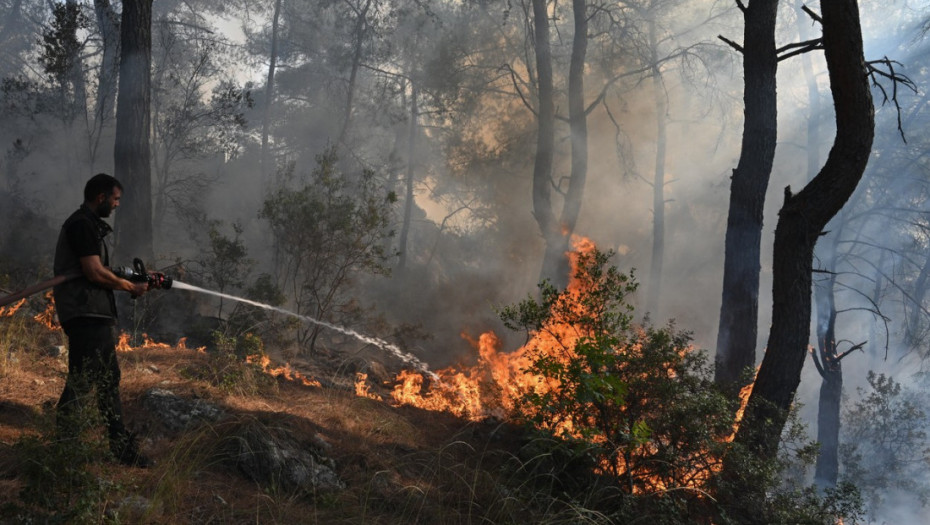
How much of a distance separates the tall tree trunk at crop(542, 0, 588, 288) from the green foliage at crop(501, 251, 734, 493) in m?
8.98

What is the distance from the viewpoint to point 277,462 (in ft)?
14.7

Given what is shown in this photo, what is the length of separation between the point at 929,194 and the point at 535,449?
→ 61.2 ft

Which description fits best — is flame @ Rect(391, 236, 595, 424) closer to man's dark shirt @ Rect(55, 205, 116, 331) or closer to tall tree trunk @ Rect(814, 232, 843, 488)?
man's dark shirt @ Rect(55, 205, 116, 331)

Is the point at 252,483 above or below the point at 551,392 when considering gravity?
below

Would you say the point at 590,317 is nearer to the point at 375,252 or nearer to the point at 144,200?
the point at 375,252

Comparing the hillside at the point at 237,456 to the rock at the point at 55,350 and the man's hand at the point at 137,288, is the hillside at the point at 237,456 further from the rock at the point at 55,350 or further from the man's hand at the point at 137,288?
the man's hand at the point at 137,288

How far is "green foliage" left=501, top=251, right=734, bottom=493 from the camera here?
4.77 meters

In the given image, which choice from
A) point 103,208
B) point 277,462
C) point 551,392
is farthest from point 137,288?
point 551,392

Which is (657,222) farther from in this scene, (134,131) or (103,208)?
(103,208)

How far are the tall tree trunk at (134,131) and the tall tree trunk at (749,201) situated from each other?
909 cm

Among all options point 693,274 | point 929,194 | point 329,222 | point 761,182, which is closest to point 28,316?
point 329,222

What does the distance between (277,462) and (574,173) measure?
11959 mm

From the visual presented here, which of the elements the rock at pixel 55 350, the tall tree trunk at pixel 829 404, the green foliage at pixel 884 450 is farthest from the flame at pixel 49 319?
the green foliage at pixel 884 450

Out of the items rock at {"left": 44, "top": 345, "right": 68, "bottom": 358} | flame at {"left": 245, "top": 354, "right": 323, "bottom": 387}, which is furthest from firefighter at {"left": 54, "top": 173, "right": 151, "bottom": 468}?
rock at {"left": 44, "top": 345, "right": 68, "bottom": 358}
